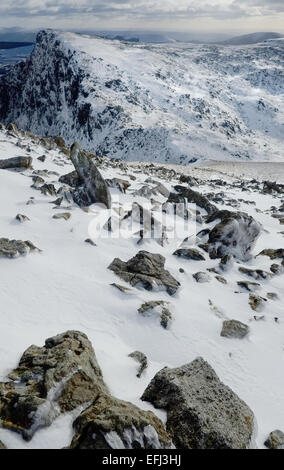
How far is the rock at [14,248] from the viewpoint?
992cm

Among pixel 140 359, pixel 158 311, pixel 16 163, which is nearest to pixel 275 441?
pixel 140 359

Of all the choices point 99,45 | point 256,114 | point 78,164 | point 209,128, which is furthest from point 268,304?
point 99,45

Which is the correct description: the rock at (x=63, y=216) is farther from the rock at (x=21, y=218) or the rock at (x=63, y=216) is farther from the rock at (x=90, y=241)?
the rock at (x=90, y=241)

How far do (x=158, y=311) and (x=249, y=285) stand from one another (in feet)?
14.7

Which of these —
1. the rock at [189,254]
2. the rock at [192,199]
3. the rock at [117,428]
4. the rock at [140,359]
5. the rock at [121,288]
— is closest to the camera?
the rock at [117,428]

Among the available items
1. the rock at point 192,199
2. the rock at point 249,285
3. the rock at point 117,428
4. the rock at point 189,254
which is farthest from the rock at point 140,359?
the rock at point 192,199

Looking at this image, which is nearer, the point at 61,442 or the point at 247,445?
the point at 61,442

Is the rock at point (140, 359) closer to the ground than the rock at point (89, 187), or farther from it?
closer to the ground

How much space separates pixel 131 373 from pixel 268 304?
6273 mm

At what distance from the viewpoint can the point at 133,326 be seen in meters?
8.74

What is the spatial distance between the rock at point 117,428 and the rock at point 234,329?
4538 mm

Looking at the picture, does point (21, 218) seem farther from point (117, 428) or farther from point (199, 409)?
point (117, 428)

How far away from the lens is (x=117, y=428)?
4.46m

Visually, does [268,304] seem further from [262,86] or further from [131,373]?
[262,86]
